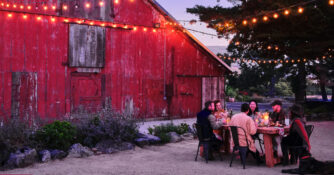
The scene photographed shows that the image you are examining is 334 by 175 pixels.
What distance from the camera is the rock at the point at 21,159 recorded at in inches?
287

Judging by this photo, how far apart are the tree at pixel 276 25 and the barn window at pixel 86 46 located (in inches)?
189

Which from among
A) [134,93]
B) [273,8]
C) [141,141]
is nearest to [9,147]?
[141,141]

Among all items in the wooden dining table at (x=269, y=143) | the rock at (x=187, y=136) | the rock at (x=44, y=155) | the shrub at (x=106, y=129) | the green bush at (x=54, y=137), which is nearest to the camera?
the wooden dining table at (x=269, y=143)

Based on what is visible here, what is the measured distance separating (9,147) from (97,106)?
7.20 metres

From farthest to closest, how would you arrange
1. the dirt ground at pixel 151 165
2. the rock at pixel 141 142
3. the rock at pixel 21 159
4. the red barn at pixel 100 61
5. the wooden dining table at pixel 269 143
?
1. the red barn at pixel 100 61
2. the rock at pixel 141 142
3. the wooden dining table at pixel 269 143
4. the rock at pixel 21 159
5. the dirt ground at pixel 151 165

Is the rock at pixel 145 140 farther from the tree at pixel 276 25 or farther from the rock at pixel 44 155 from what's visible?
the tree at pixel 276 25

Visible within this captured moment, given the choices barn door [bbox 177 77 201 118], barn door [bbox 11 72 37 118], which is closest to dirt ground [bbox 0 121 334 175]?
barn door [bbox 11 72 37 118]

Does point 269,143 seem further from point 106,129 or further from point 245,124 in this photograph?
point 106,129

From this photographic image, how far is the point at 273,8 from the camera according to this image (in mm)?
13422

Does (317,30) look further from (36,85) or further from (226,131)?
(36,85)

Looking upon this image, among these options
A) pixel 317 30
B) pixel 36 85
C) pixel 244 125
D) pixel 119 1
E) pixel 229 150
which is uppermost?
pixel 119 1

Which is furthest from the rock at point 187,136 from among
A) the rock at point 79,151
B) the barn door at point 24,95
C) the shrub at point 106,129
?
the barn door at point 24,95

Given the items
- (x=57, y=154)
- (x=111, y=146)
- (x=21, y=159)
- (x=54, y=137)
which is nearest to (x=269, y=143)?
(x=111, y=146)

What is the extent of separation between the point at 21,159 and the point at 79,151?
4.65 feet
